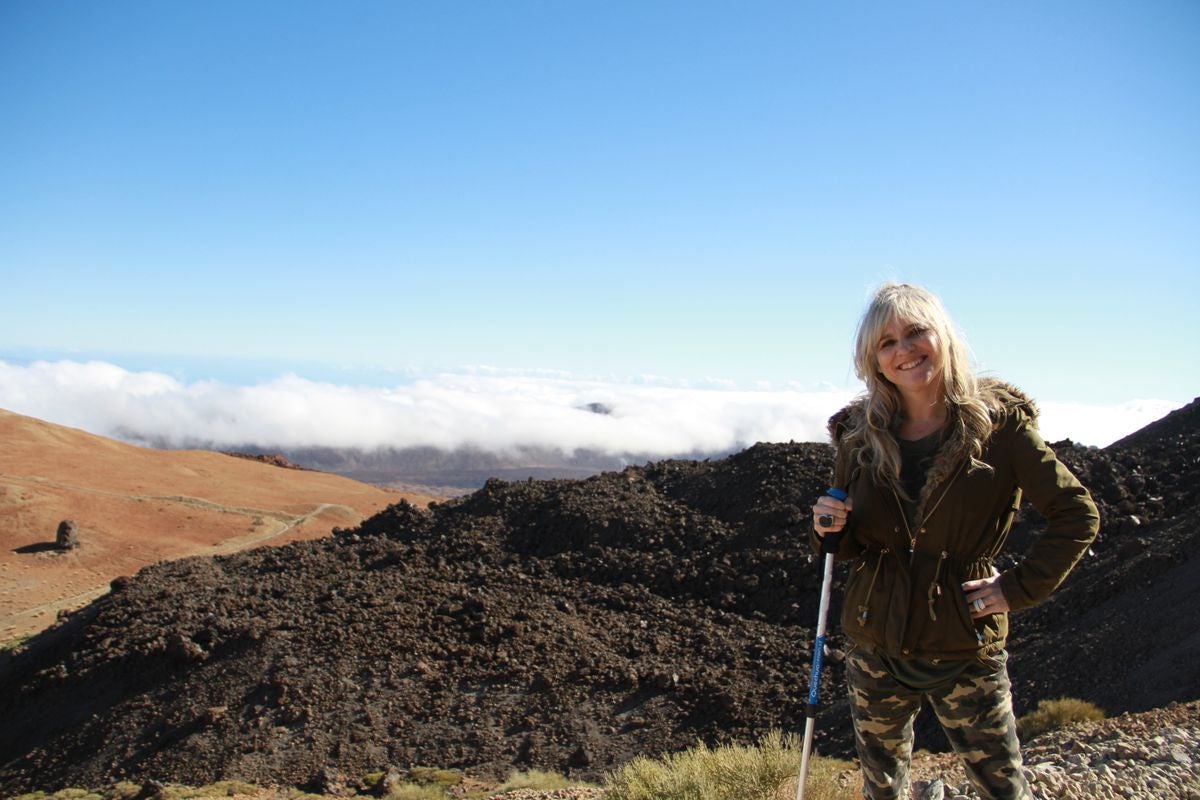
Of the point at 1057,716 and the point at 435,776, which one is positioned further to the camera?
the point at 435,776

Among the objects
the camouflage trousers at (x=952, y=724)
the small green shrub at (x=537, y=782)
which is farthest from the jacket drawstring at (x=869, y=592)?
the small green shrub at (x=537, y=782)

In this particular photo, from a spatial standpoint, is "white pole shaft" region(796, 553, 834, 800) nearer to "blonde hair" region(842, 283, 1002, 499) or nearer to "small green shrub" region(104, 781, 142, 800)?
"blonde hair" region(842, 283, 1002, 499)

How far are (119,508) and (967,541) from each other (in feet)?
89.6

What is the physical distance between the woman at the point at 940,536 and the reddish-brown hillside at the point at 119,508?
16.3 metres

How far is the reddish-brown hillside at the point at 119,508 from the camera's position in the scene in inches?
733

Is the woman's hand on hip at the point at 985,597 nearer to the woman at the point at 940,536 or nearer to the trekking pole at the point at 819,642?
the woman at the point at 940,536

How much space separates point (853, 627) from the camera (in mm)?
2625

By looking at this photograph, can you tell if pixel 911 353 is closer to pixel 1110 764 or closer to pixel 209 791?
pixel 1110 764

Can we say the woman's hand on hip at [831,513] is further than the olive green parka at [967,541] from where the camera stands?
Yes

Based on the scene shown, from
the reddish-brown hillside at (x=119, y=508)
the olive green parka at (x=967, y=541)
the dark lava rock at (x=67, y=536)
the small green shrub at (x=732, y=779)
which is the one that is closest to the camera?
the olive green parka at (x=967, y=541)

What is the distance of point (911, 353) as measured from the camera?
249cm

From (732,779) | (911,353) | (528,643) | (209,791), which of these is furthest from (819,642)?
(528,643)

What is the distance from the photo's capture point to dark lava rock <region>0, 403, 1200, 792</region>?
765 cm

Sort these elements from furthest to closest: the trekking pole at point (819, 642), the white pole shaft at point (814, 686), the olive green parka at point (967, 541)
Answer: the white pole shaft at point (814, 686), the trekking pole at point (819, 642), the olive green parka at point (967, 541)
